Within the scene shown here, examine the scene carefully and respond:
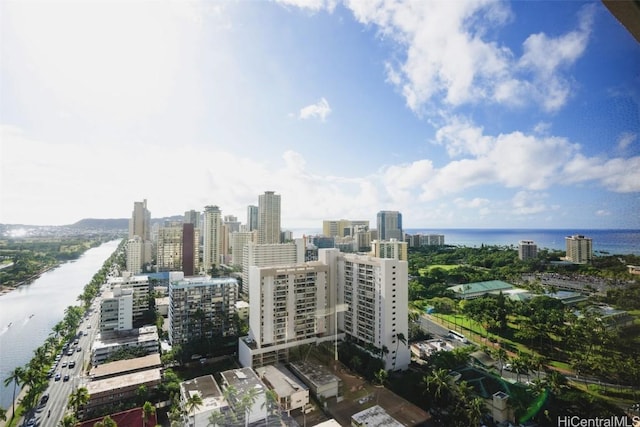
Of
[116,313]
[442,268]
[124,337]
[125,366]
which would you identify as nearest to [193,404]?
[125,366]

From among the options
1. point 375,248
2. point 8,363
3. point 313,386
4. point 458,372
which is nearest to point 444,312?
point 375,248

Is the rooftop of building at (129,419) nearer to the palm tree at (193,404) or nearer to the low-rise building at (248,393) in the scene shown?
the palm tree at (193,404)

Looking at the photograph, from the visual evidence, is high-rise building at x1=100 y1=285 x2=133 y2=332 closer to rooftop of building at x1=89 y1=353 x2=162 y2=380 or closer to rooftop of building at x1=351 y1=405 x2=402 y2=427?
rooftop of building at x1=89 y1=353 x2=162 y2=380

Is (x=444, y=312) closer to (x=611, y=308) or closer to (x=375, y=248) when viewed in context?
(x=375, y=248)

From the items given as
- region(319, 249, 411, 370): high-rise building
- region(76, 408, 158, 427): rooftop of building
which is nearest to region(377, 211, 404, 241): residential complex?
region(319, 249, 411, 370): high-rise building

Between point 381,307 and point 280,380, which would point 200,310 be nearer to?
point 280,380
